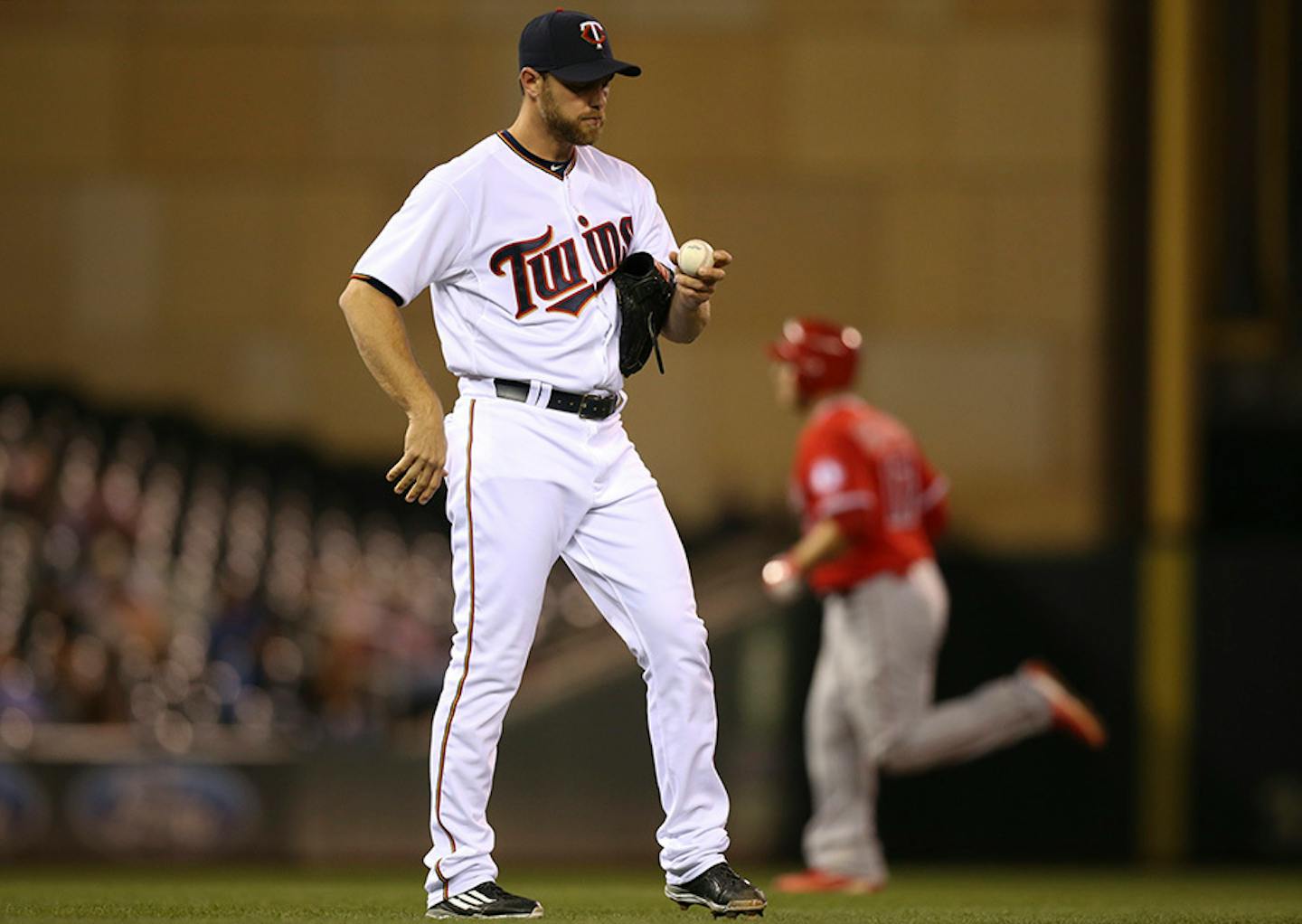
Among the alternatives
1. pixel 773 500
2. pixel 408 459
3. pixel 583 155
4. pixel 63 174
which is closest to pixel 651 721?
pixel 408 459

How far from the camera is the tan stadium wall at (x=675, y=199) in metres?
12.4

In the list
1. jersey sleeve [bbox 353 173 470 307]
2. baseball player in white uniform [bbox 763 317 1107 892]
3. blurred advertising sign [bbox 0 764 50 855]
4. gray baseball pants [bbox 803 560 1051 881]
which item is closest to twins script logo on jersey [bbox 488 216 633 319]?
jersey sleeve [bbox 353 173 470 307]

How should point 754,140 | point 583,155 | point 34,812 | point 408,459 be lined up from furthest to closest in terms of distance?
point 754,140
point 34,812
point 583,155
point 408,459

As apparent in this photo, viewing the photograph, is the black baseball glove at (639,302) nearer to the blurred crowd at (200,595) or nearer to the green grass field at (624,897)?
the green grass field at (624,897)

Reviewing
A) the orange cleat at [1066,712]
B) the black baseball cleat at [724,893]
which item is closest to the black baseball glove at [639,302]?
the black baseball cleat at [724,893]

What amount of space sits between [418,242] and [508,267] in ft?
0.72

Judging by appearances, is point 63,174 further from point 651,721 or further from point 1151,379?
point 651,721

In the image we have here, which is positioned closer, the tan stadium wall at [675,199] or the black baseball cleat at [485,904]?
the black baseball cleat at [485,904]

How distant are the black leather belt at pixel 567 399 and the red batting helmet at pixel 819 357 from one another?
2.50 metres

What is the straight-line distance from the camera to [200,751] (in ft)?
29.3

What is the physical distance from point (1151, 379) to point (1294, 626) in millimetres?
2721

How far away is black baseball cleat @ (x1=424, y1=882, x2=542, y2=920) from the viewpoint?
458 centimetres

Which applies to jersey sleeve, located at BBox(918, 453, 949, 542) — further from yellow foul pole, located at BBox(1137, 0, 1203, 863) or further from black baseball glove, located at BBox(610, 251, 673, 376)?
yellow foul pole, located at BBox(1137, 0, 1203, 863)

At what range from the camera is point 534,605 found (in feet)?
15.5
